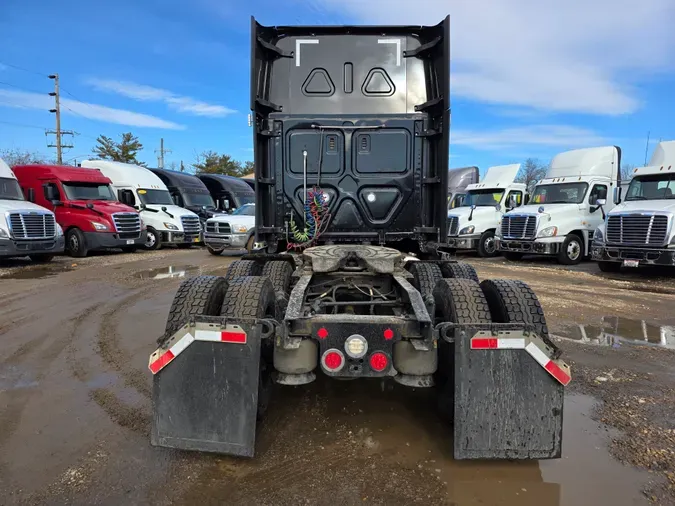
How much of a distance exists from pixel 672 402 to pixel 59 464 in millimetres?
4518

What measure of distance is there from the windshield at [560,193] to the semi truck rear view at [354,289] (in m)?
9.97

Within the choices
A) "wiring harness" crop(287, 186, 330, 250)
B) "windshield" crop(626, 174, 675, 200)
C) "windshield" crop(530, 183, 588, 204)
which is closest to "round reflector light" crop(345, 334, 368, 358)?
"wiring harness" crop(287, 186, 330, 250)

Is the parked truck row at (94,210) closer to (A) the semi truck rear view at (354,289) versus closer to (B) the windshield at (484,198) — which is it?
(B) the windshield at (484,198)

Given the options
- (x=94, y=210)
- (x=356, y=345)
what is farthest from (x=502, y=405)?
(x=94, y=210)

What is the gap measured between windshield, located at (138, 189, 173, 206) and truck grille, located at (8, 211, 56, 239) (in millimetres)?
5292

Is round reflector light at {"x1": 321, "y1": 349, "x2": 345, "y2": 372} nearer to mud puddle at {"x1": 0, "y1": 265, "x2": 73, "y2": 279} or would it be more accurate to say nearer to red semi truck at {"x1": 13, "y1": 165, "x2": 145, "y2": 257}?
mud puddle at {"x1": 0, "y1": 265, "x2": 73, "y2": 279}

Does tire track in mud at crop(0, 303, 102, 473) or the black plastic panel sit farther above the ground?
the black plastic panel

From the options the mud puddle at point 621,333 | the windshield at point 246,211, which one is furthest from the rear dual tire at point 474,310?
the windshield at point 246,211

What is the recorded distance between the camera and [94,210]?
14.7 m

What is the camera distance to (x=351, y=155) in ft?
17.3

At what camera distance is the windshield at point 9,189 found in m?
12.8

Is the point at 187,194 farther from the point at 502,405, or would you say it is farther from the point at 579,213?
the point at 502,405

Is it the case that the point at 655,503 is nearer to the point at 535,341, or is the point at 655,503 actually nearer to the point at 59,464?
the point at 535,341

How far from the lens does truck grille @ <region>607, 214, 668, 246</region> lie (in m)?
10.0
